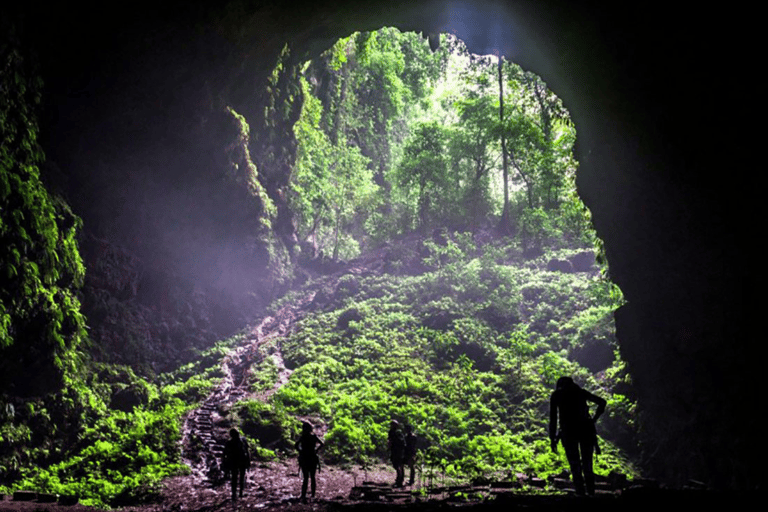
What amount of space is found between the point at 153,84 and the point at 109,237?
6.10 m

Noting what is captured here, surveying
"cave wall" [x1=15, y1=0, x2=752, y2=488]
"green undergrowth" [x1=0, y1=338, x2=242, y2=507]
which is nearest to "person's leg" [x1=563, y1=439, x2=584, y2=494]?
"cave wall" [x1=15, y1=0, x2=752, y2=488]

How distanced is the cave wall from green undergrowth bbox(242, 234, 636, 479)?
3.39 m

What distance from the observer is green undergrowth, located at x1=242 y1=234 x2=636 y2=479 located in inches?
553

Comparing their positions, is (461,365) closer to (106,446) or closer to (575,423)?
(106,446)

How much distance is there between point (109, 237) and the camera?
18.5 m

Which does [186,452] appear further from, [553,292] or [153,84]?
[553,292]

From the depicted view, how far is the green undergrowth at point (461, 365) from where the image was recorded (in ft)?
46.1

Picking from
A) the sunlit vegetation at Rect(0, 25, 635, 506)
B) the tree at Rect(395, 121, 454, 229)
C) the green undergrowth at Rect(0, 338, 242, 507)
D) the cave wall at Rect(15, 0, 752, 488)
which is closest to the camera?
the cave wall at Rect(15, 0, 752, 488)

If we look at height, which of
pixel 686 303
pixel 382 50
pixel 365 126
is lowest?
pixel 686 303

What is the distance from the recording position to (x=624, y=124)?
10.4 meters

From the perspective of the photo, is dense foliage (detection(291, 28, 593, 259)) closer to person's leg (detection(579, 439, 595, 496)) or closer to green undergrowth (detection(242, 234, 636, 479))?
green undergrowth (detection(242, 234, 636, 479))

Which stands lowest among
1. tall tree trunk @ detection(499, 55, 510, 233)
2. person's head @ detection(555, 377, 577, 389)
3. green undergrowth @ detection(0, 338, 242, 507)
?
green undergrowth @ detection(0, 338, 242, 507)

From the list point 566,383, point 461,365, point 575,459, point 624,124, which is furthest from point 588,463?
point 461,365

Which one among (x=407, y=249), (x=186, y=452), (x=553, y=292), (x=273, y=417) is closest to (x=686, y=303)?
(x=273, y=417)
